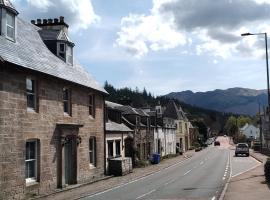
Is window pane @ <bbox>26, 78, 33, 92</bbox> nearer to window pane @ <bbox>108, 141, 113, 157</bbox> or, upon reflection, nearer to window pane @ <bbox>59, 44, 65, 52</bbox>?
window pane @ <bbox>59, 44, 65, 52</bbox>

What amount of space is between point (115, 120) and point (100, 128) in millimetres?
11361

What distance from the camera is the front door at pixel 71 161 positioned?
28469mm

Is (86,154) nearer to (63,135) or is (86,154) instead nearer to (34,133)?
(63,135)

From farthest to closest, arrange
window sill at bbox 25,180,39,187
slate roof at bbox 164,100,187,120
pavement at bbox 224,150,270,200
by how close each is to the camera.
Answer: slate roof at bbox 164,100,187,120 → window sill at bbox 25,180,39,187 → pavement at bbox 224,150,270,200

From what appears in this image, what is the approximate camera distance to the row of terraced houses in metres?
21.0

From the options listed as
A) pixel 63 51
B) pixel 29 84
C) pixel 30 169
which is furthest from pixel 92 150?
pixel 29 84

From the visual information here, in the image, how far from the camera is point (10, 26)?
2331 centimetres

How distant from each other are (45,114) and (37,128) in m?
1.31

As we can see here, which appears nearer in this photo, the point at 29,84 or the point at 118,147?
the point at 29,84

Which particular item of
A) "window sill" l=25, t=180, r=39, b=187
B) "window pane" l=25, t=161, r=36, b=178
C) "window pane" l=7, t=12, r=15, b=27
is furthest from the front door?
"window pane" l=7, t=12, r=15, b=27

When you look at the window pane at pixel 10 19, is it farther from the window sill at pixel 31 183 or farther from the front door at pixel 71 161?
the front door at pixel 71 161

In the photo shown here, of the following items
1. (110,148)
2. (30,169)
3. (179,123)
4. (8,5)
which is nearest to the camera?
(8,5)

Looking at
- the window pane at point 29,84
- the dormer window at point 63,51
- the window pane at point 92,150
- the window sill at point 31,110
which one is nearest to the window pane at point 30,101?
the window sill at point 31,110

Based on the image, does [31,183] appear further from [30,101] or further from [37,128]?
[30,101]
